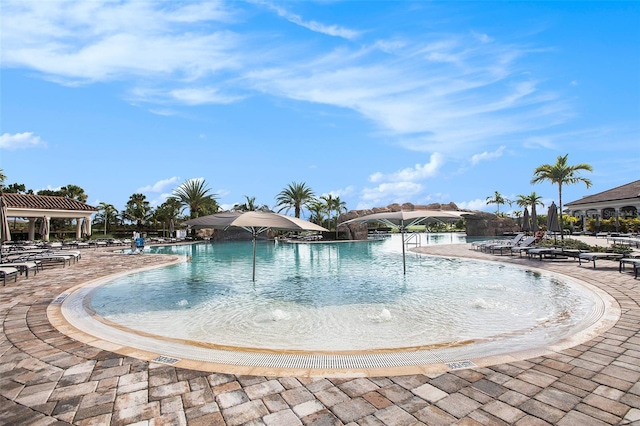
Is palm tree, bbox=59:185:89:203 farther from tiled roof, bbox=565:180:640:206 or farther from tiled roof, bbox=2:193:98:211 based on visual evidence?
tiled roof, bbox=565:180:640:206

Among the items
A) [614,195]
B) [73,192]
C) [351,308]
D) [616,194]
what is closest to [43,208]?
[73,192]

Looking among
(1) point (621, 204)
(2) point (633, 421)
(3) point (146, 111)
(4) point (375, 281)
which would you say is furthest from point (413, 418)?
(1) point (621, 204)

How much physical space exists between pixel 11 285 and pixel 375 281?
10673mm

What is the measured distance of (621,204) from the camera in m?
34.9

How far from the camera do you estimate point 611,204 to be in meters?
36.2

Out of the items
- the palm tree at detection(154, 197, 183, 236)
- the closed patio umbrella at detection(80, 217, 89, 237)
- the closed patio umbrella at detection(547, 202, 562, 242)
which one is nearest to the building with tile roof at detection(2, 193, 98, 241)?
the closed patio umbrella at detection(80, 217, 89, 237)

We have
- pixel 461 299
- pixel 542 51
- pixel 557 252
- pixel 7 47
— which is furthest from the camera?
pixel 557 252

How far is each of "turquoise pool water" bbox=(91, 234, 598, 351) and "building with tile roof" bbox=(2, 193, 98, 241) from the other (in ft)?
81.2

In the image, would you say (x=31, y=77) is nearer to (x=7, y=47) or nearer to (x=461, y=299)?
(x=7, y=47)

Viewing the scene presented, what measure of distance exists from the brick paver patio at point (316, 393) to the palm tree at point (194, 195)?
35925 millimetres

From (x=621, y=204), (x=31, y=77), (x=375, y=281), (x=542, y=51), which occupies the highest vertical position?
(x=542, y=51)

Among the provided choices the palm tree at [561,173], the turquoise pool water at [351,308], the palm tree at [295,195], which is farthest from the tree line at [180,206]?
the turquoise pool water at [351,308]

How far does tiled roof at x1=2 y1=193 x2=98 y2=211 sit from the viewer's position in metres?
27.8

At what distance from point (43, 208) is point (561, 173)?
1783 inches
